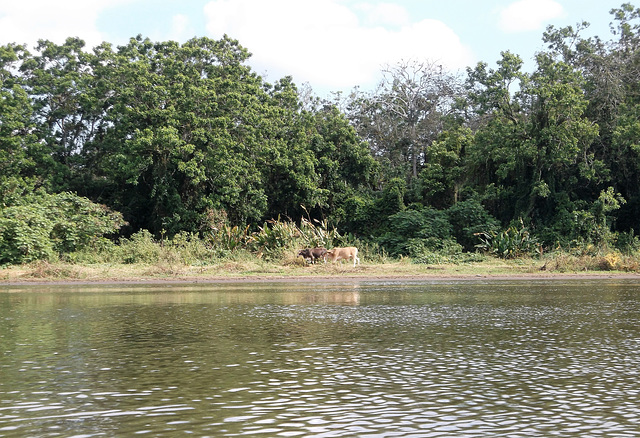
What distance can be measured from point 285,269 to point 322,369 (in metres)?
22.5

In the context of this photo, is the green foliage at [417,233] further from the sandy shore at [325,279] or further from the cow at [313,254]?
the sandy shore at [325,279]

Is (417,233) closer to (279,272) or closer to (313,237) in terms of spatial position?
(313,237)

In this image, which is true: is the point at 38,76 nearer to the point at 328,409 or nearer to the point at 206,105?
the point at 206,105

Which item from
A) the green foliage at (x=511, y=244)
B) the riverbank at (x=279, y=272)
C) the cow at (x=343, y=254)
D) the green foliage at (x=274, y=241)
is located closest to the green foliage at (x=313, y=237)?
the green foliage at (x=274, y=241)

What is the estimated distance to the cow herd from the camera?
32.7m

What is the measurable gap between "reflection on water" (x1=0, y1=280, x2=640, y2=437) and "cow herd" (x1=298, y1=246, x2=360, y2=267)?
15.0 m

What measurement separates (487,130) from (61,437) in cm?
3841

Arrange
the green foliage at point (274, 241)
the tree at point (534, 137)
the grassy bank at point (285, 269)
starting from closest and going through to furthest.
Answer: the grassy bank at point (285, 269) → the green foliage at point (274, 241) → the tree at point (534, 137)

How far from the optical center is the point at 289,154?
42.4 m

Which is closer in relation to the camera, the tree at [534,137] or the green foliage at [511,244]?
the green foliage at [511,244]

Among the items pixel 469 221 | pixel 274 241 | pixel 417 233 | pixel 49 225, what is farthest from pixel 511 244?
pixel 49 225

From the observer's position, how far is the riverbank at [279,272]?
28562 millimetres

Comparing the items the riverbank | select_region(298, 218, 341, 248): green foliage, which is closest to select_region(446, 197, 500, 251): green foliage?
the riverbank

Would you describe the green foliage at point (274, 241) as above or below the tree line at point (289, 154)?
below
